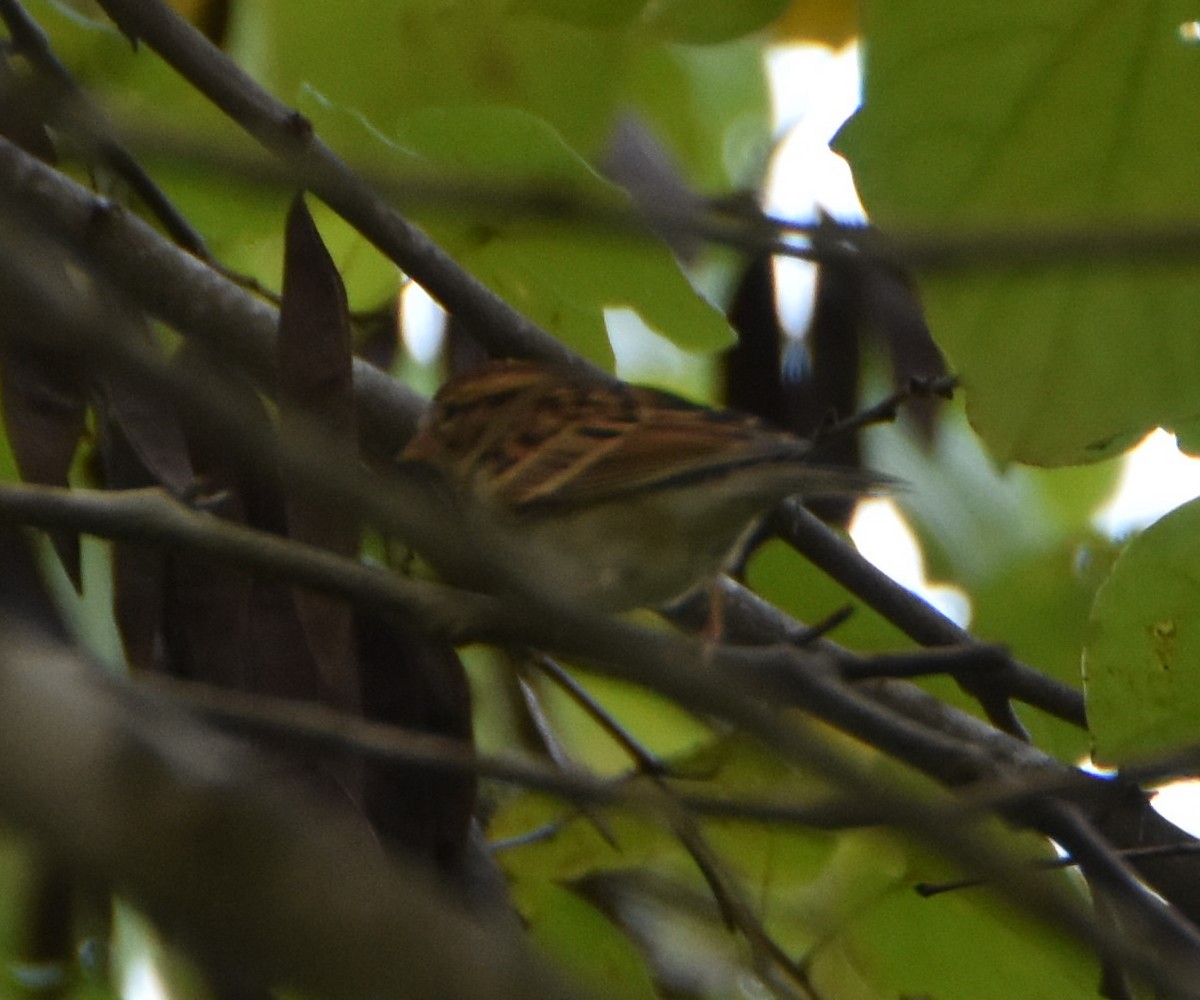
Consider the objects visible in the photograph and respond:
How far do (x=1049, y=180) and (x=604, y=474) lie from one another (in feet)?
3.44

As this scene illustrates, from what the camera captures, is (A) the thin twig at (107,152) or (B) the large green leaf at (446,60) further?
(B) the large green leaf at (446,60)

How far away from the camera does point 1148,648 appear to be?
90.2 inches

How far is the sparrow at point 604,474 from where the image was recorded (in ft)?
9.51

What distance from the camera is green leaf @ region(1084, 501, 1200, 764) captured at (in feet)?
7.38

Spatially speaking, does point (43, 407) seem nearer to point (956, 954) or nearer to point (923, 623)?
point (923, 623)

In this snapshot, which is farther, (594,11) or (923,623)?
(923,623)


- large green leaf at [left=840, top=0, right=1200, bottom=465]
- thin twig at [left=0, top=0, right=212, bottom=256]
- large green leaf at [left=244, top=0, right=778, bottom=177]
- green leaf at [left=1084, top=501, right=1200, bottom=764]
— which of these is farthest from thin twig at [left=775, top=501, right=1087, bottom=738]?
thin twig at [left=0, top=0, right=212, bottom=256]

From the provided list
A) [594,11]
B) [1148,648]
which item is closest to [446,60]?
[594,11]

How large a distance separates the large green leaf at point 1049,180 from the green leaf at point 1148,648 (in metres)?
0.21

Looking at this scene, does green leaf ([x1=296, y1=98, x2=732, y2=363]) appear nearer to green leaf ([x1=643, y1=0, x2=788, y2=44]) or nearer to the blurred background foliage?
the blurred background foliage

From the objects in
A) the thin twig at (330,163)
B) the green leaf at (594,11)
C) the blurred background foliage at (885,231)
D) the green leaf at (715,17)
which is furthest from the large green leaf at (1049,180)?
the thin twig at (330,163)

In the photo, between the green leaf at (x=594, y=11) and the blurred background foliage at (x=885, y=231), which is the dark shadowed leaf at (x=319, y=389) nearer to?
the blurred background foliage at (x=885, y=231)

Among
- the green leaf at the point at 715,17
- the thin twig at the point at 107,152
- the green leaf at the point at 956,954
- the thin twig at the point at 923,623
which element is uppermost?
the thin twig at the point at 107,152

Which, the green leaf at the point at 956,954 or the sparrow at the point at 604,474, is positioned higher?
the sparrow at the point at 604,474
